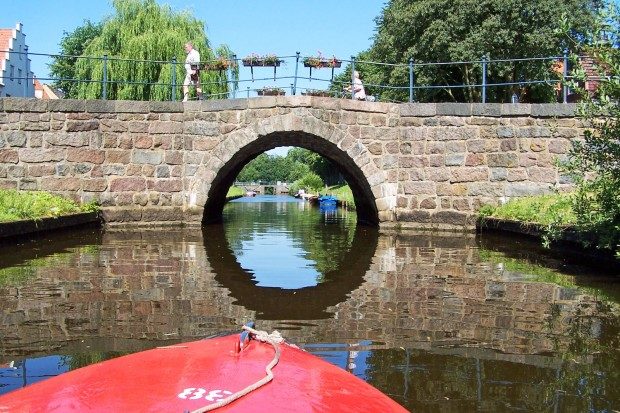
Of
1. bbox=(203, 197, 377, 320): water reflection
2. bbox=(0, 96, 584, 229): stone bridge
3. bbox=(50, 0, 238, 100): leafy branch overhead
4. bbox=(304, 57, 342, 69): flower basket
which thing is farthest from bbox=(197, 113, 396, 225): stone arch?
bbox=(50, 0, 238, 100): leafy branch overhead

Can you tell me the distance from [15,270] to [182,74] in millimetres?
17003

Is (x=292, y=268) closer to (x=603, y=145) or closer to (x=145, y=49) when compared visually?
(x=603, y=145)

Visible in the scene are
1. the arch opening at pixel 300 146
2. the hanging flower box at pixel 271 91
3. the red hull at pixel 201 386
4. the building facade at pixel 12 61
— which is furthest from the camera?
the building facade at pixel 12 61

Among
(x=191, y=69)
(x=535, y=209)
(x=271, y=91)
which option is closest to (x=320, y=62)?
(x=271, y=91)

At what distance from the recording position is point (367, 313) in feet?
17.9

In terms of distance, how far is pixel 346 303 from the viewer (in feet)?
19.3

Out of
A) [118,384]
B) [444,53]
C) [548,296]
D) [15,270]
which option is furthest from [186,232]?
[444,53]

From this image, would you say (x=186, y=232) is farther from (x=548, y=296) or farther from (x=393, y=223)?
(x=548, y=296)

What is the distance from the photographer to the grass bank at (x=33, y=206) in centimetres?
1046

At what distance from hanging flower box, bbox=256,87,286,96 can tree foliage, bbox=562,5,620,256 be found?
271 inches

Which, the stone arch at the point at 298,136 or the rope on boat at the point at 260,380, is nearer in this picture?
the rope on boat at the point at 260,380

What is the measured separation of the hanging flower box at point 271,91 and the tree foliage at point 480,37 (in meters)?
12.8

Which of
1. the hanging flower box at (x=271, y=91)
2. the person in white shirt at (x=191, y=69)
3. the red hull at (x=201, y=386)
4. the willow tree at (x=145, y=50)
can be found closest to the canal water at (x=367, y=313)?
the red hull at (x=201, y=386)

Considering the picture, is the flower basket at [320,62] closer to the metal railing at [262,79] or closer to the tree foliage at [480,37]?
the metal railing at [262,79]
